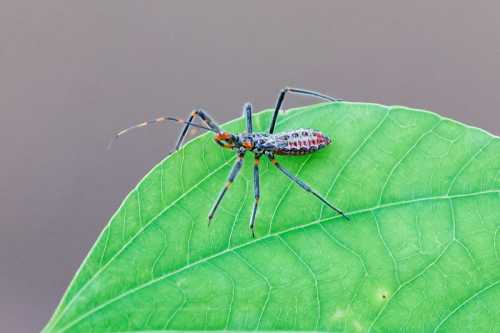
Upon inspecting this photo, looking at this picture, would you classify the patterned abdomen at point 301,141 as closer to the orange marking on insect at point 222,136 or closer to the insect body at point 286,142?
the insect body at point 286,142

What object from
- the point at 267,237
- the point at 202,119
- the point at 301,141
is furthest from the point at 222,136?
the point at 202,119

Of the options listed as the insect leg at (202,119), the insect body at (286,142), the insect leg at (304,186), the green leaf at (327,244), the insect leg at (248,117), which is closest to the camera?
the green leaf at (327,244)

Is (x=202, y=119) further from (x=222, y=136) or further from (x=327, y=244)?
(x=327, y=244)

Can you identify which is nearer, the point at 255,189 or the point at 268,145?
the point at 255,189

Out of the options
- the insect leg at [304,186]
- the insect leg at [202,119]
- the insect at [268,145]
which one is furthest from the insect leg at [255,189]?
the insect leg at [202,119]

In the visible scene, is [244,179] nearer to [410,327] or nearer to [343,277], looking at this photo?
[343,277]
